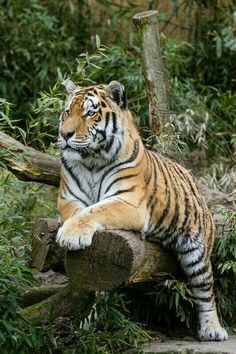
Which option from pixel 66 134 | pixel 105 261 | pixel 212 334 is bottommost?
pixel 212 334

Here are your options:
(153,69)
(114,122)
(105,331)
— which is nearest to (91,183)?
(114,122)

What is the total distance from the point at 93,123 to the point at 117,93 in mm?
245

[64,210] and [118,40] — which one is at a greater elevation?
[64,210]

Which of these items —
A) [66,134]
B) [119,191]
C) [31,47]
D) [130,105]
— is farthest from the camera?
[31,47]

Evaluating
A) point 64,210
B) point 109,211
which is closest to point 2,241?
point 64,210

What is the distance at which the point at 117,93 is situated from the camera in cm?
552

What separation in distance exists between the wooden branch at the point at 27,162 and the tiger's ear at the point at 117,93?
647mm

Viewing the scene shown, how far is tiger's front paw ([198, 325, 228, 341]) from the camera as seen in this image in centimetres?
594

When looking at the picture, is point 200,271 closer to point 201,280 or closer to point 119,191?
point 201,280

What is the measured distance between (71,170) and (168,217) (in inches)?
25.5

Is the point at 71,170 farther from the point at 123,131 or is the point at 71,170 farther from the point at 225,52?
the point at 225,52

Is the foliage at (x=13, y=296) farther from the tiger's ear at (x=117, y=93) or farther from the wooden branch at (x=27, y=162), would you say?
the tiger's ear at (x=117, y=93)

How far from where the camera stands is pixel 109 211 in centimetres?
510

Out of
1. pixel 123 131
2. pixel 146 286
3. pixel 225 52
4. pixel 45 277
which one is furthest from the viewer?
pixel 225 52
